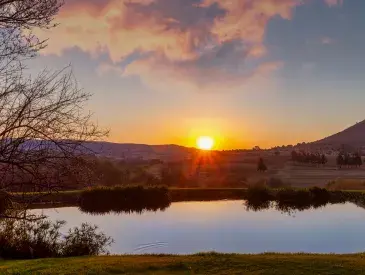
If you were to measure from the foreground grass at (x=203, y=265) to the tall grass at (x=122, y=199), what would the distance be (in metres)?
15.5

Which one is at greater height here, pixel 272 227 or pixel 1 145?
pixel 1 145

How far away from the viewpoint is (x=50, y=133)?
5.14 meters

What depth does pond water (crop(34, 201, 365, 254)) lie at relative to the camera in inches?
666

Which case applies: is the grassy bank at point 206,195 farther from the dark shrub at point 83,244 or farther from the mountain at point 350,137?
the mountain at point 350,137

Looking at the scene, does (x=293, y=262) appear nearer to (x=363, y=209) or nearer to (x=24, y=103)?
(x=24, y=103)

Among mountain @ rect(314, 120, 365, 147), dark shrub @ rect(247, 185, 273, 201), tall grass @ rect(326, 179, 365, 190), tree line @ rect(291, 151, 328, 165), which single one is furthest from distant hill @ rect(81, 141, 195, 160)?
dark shrub @ rect(247, 185, 273, 201)

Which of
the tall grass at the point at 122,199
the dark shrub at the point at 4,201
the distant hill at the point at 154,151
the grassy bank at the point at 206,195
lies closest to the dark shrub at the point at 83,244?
the dark shrub at the point at 4,201

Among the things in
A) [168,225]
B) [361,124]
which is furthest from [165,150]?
[168,225]

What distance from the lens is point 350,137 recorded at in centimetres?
14438

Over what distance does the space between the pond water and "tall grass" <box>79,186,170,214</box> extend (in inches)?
55.1

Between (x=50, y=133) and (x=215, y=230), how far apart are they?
16.4 m

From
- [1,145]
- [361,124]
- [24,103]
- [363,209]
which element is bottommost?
[363,209]

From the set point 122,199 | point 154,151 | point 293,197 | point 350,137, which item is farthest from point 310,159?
point 350,137

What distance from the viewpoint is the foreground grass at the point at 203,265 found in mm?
10266
